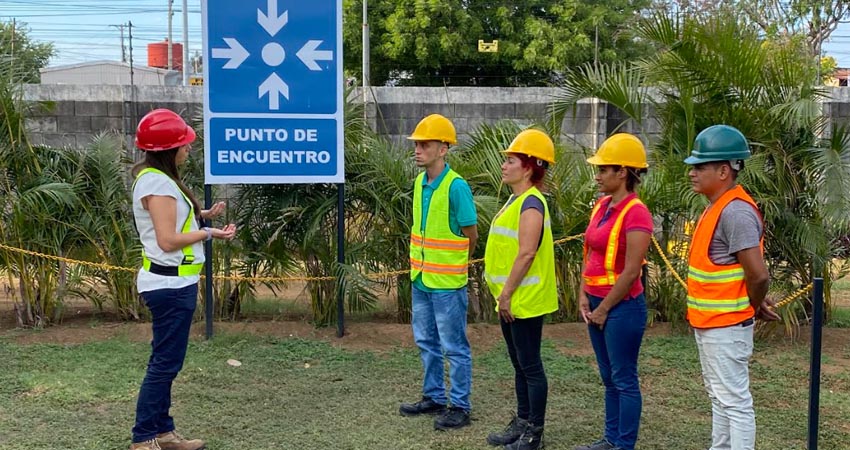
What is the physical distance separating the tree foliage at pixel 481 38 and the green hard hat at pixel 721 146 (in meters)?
17.9

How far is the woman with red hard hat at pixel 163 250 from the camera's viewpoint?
4.03m

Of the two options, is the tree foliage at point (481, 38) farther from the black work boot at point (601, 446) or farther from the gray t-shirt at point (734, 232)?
the gray t-shirt at point (734, 232)

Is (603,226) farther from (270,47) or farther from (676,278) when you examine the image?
(270,47)

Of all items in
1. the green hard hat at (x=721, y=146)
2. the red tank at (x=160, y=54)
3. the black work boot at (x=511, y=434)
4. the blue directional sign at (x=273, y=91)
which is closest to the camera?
the green hard hat at (x=721, y=146)

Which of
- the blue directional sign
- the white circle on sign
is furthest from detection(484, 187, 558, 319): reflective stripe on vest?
the white circle on sign

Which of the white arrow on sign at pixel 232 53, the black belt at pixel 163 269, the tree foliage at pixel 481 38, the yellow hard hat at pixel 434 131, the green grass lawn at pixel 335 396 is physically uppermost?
the tree foliage at pixel 481 38

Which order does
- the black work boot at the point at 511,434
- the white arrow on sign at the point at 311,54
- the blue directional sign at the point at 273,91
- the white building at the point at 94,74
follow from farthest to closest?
the white building at the point at 94,74 → the white arrow on sign at the point at 311,54 → the blue directional sign at the point at 273,91 → the black work boot at the point at 511,434

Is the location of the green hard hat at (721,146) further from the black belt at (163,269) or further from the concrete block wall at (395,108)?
the concrete block wall at (395,108)

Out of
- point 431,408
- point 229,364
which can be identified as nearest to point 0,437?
point 229,364

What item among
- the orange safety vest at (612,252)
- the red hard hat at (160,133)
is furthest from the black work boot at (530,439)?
the red hard hat at (160,133)

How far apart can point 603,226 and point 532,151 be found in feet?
1.79

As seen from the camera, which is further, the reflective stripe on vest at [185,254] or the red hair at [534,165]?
the red hair at [534,165]

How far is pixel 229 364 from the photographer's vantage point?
6.10m

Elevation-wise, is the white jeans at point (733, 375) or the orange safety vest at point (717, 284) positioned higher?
the orange safety vest at point (717, 284)
